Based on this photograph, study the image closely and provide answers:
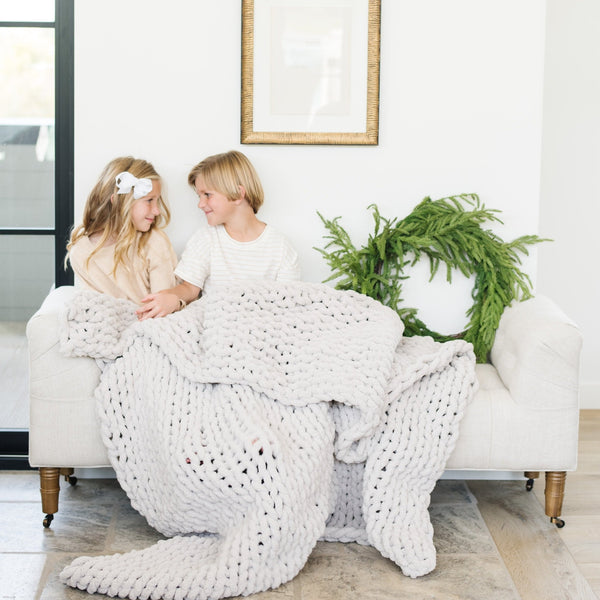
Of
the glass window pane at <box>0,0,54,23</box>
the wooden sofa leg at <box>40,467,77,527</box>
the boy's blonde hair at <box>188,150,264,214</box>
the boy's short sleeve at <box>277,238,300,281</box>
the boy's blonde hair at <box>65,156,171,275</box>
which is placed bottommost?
the wooden sofa leg at <box>40,467,77,527</box>

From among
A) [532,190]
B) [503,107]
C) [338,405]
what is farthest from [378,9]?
[338,405]

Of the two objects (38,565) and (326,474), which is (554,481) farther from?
(38,565)

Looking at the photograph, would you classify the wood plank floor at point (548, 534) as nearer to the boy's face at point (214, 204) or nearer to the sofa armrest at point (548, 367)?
the sofa armrest at point (548, 367)

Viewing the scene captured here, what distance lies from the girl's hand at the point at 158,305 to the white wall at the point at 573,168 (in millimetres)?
1511

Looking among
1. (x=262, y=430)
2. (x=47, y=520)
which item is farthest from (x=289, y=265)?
(x=47, y=520)

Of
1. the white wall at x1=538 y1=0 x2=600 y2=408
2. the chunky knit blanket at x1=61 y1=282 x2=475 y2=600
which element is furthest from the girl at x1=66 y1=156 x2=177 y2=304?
the white wall at x1=538 y1=0 x2=600 y2=408

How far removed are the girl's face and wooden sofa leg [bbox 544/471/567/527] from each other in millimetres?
1299

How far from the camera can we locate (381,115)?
2781mm

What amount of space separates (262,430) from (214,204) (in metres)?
0.80

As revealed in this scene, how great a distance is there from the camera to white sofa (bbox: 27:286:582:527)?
7.63 feet

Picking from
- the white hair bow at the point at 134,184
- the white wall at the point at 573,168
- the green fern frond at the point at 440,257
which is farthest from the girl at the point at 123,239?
the white wall at the point at 573,168

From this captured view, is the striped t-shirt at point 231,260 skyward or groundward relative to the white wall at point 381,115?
groundward

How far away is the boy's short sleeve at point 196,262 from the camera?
2.67 meters

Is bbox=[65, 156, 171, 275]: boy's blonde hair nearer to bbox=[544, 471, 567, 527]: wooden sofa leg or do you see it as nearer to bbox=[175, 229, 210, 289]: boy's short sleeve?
bbox=[175, 229, 210, 289]: boy's short sleeve
